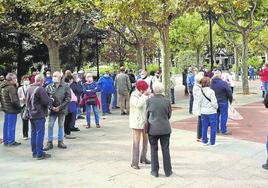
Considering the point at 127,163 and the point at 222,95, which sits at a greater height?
the point at 222,95

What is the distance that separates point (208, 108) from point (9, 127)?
490 cm

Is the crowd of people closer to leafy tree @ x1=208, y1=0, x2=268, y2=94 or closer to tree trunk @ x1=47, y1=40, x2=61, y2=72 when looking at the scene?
tree trunk @ x1=47, y1=40, x2=61, y2=72

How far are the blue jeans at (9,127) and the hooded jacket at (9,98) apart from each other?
0.16 m

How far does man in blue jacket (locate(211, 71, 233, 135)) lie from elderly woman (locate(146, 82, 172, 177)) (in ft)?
11.2

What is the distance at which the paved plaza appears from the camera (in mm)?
6230

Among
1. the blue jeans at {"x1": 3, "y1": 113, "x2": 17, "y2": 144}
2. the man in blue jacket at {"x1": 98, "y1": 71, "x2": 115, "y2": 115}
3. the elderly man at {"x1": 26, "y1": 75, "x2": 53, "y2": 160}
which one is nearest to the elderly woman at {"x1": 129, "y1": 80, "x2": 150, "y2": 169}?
the elderly man at {"x1": 26, "y1": 75, "x2": 53, "y2": 160}

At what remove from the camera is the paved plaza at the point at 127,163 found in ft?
20.4

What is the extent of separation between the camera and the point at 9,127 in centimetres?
911

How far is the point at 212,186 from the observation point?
5918mm

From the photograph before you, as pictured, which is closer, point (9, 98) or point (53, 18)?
point (9, 98)

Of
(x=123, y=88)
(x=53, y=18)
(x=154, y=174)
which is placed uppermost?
(x=53, y=18)

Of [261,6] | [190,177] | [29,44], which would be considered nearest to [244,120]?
[190,177]

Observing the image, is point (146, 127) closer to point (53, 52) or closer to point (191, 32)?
point (53, 52)

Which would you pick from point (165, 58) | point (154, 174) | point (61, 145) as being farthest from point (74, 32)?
point (154, 174)
